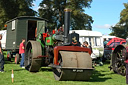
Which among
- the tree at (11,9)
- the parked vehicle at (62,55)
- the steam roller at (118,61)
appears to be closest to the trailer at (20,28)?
the parked vehicle at (62,55)

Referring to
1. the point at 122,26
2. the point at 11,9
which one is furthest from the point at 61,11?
the point at 122,26

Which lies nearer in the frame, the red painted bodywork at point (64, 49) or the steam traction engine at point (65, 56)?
the steam traction engine at point (65, 56)

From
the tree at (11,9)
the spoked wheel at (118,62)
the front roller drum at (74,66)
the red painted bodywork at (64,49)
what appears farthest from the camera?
the tree at (11,9)

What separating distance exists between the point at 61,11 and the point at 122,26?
59.0 ft

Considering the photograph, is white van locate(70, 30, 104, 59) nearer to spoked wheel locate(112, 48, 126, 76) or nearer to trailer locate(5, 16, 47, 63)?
trailer locate(5, 16, 47, 63)

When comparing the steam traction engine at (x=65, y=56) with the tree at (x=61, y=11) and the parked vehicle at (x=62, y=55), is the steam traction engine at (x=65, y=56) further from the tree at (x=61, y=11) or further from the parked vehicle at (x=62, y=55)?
the tree at (x=61, y=11)

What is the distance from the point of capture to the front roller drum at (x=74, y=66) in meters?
6.34

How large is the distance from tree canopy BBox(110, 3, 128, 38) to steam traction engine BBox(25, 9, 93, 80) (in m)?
35.0

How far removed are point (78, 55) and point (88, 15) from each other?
1067 inches

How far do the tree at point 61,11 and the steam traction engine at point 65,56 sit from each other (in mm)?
21767

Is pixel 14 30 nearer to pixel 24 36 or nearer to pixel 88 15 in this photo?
pixel 24 36

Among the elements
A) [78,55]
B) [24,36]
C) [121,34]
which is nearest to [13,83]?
[78,55]

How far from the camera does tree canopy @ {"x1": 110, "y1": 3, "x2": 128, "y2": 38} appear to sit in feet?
137

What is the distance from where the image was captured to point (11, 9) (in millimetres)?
29453
